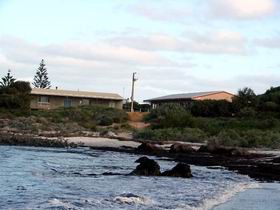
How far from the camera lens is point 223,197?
66.5ft

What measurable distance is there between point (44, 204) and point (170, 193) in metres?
5.40

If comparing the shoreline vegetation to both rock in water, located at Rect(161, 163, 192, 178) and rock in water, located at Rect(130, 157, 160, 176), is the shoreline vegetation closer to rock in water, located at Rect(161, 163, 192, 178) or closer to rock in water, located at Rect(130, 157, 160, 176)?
rock in water, located at Rect(161, 163, 192, 178)

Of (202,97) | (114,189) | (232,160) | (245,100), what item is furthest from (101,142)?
(202,97)

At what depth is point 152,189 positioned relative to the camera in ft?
70.8

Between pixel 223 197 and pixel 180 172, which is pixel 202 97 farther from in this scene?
pixel 223 197

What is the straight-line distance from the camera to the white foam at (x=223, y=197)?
17.7 meters

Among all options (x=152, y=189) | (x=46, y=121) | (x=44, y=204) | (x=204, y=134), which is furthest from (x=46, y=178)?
(x=46, y=121)

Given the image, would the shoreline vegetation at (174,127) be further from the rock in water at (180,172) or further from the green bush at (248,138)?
the rock in water at (180,172)

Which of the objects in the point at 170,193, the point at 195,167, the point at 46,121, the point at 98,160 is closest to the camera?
the point at 170,193

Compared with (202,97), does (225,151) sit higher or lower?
lower

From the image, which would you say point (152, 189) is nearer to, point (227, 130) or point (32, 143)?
point (32, 143)

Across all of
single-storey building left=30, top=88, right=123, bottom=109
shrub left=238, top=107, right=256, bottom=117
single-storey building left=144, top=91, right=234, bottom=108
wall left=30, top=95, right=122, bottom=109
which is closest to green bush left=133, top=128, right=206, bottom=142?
shrub left=238, top=107, right=256, bottom=117

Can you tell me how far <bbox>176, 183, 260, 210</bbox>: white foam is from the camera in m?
17.7

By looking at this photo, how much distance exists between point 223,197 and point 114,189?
3736 millimetres
